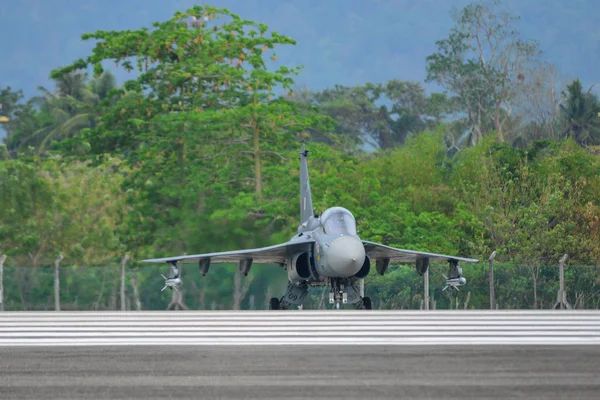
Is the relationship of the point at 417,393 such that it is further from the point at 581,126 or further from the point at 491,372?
the point at 581,126

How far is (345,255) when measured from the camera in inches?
898

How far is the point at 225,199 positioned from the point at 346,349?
34783 millimetres

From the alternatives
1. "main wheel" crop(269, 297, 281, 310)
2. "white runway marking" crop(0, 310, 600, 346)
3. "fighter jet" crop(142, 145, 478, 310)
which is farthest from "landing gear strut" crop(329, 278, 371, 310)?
"white runway marking" crop(0, 310, 600, 346)

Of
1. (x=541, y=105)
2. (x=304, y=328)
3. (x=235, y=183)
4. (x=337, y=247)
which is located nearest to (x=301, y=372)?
(x=304, y=328)

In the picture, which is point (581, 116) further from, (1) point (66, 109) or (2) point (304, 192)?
(2) point (304, 192)

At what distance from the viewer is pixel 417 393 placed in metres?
8.45

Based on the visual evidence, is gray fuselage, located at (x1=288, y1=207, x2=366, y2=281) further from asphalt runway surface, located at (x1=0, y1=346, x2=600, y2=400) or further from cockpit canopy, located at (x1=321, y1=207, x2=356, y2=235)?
asphalt runway surface, located at (x1=0, y1=346, x2=600, y2=400)

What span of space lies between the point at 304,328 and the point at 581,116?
7515 cm

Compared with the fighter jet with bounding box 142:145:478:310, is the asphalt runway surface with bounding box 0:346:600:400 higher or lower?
lower

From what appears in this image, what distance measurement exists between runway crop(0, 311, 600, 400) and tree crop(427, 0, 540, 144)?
76.1 metres

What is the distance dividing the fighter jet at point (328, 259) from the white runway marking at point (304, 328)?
4522mm

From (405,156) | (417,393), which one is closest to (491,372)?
(417,393)

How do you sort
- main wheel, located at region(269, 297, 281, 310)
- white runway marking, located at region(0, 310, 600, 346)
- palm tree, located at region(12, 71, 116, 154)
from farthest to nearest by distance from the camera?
palm tree, located at region(12, 71, 116, 154) → main wheel, located at region(269, 297, 281, 310) → white runway marking, located at region(0, 310, 600, 346)

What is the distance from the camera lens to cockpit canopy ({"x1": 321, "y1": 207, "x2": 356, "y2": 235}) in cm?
2386
